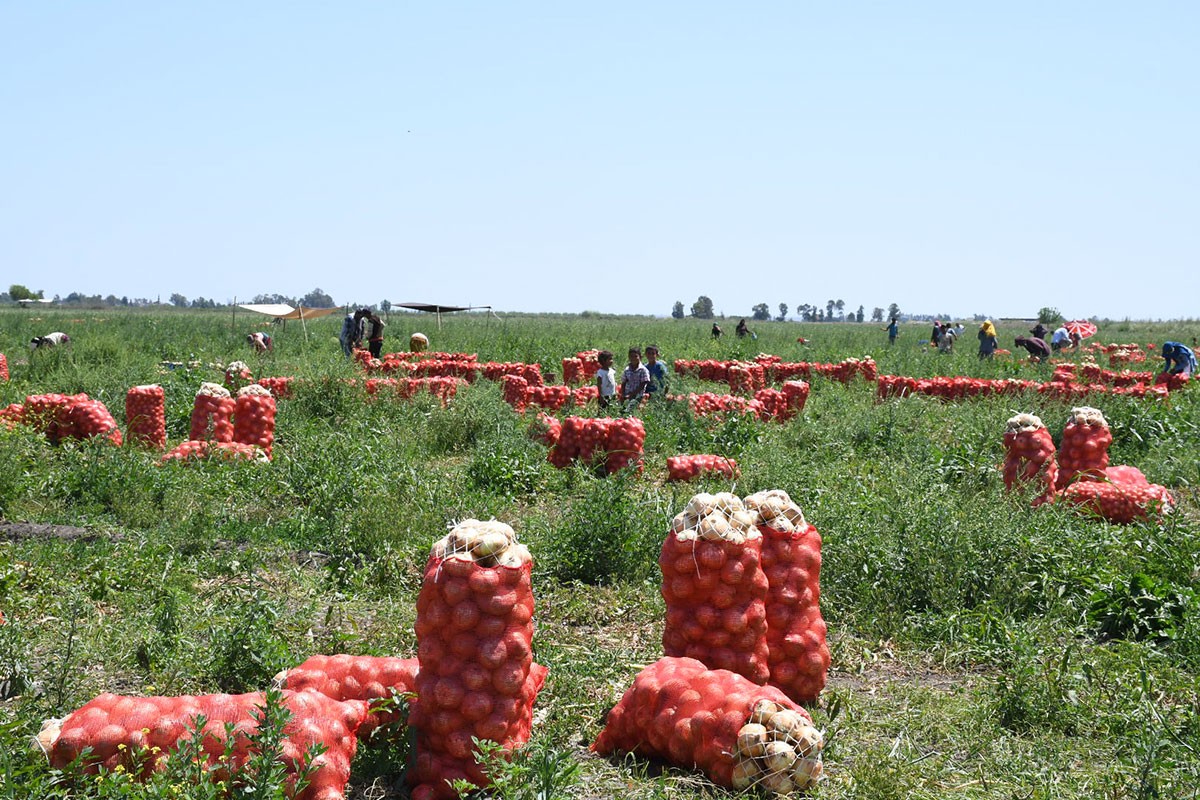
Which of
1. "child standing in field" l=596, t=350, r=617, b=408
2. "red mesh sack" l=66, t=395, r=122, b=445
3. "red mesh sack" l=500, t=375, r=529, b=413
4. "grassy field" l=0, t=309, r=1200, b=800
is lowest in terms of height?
"grassy field" l=0, t=309, r=1200, b=800

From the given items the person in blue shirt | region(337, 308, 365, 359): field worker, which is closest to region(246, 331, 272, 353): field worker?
region(337, 308, 365, 359): field worker

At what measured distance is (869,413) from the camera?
36.2 feet

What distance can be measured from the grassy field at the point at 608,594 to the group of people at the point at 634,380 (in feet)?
4.46

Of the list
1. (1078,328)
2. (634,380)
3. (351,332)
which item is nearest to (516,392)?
(634,380)

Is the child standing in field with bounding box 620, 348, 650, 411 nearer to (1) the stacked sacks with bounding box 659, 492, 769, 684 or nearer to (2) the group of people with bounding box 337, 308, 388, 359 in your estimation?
(2) the group of people with bounding box 337, 308, 388, 359

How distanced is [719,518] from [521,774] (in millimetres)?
1414

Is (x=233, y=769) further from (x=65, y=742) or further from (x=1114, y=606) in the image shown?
(x=1114, y=606)

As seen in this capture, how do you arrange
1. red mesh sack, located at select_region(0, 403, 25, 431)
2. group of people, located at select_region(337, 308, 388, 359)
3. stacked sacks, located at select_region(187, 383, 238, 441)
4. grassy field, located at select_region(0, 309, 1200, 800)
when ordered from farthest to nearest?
1. group of people, located at select_region(337, 308, 388, 359)
2. stacked sacks, located at select_region(187, 383, 238, 441)
3. red mesh sack, located at select_region(0, 403, 25, 431)
4. grassy field, located at select_region(0, 309, 1200, 800)

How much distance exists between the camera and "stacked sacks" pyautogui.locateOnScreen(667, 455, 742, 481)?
27.4 ft

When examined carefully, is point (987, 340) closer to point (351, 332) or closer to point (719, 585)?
point (351, 332)

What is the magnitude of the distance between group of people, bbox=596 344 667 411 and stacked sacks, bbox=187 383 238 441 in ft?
12.6

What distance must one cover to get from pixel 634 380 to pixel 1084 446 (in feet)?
16.4

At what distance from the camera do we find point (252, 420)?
8719 mm

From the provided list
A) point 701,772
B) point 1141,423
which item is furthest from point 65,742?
point 1141,423
